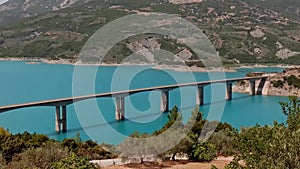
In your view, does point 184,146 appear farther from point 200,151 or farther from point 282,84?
point 282,84

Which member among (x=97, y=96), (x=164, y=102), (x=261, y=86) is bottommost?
(x=164, y=102)

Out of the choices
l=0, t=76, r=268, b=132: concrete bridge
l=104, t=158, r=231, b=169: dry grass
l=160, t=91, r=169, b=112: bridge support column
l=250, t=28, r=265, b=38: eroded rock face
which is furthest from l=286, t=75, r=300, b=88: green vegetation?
l=250, t=28, r=265, b=38: eroded rock face

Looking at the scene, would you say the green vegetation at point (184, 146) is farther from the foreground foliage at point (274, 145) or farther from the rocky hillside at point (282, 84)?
the rocky hillside at point (282, 84)

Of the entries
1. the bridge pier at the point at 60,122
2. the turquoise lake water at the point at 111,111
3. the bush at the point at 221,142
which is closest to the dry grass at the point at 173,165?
the bush at the point at 221,142

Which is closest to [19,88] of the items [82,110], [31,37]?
[82,110]

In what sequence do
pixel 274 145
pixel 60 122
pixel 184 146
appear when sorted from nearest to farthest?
pixel 274 145 < pixel 184 146 < pixel 60 122

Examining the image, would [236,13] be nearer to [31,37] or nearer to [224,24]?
[224,24]

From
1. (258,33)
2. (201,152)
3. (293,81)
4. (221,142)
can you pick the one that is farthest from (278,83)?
(258,33)
